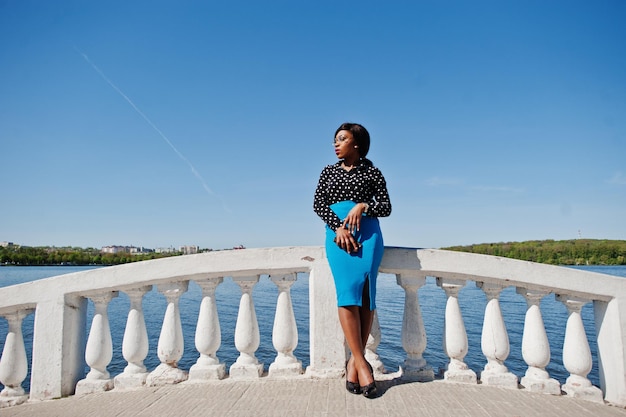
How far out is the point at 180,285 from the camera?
3312 millimetres

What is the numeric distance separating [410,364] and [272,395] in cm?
124

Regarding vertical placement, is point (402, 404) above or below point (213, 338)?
below

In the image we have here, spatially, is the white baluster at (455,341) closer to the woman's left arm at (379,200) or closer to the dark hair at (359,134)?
the woman's left arm at (379,200)

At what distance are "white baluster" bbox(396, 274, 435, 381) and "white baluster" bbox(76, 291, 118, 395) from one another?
260 cm

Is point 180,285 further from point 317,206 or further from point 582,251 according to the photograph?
point 582,251

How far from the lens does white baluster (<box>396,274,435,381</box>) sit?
323 cm

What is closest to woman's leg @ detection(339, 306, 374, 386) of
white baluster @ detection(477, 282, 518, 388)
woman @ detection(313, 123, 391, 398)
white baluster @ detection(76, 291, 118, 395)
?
woman @ detection(313, 123, 391, 398)

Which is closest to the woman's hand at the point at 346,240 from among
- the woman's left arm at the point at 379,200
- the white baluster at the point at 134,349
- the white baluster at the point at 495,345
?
the woman's left arm at the point at 379,200

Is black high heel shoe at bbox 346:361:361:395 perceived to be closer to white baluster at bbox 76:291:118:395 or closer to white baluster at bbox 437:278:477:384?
white baluster at bbox 437:278:477:384

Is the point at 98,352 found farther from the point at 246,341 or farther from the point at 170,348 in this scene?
the point at 246,341

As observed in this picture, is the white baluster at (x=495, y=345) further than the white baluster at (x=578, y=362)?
Yes

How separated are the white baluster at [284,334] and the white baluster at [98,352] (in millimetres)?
1447

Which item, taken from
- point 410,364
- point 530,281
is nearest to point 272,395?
point 410,364

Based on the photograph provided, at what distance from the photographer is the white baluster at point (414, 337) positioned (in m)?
3.23
